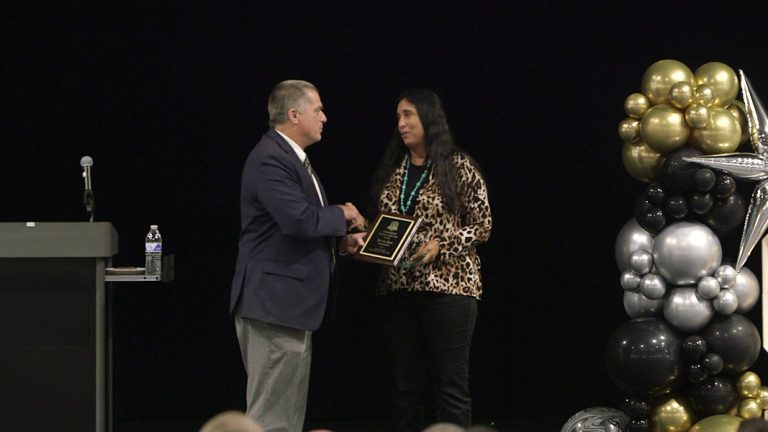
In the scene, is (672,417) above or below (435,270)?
below

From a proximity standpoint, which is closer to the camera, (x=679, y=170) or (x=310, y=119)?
(x=310, y=119)

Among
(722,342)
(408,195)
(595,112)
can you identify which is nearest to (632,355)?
(722,342)

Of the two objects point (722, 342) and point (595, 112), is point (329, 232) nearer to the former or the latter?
point (722, 342)

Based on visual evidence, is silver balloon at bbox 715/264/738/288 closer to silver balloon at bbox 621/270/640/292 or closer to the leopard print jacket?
silver balloon at bbox 621/270/640/292

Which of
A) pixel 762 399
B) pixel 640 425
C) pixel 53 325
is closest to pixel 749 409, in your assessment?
pixel 762 399

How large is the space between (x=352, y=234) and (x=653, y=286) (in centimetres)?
117

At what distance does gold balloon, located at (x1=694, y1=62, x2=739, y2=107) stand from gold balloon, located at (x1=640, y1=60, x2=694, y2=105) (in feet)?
0.20

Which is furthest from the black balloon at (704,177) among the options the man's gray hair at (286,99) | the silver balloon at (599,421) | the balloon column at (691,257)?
the man's gray hair at (286,99)

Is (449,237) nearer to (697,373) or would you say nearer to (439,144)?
(439,144)

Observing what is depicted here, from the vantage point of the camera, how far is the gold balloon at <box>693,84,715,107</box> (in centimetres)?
430

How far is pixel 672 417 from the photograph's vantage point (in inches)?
171

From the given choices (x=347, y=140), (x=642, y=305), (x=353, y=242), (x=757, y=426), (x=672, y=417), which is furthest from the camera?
(x=347, y=140)

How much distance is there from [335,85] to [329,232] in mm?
1570

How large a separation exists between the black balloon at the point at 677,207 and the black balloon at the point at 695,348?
1.53 feet
